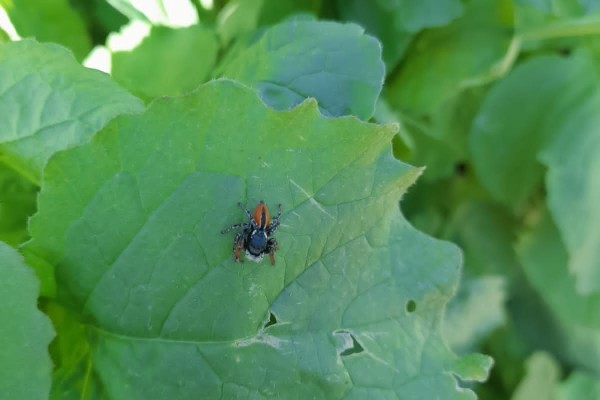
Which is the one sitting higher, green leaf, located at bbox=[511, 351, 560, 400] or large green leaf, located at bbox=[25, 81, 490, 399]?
large green leaf, located at bbox=[25, 81, 490, 399]

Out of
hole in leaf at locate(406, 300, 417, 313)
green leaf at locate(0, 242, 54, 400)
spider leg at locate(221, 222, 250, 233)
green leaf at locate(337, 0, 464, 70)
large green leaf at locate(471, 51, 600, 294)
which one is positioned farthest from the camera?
large green leaf at locate(471, 51, 600, 294)

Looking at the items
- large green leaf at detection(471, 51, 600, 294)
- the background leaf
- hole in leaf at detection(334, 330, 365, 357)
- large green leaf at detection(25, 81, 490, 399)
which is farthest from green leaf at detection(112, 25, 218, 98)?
large green leaf at detection(471, 51, 600, 294)

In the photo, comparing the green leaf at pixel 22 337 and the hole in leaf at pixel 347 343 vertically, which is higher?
the green leaf at pixel 22 337

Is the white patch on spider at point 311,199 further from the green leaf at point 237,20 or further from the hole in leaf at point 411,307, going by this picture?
the green leaf at point 237,20

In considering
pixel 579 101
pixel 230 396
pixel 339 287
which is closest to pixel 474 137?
pixel 579 101

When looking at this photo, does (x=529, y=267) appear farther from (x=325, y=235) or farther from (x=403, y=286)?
(x=325, y=235)

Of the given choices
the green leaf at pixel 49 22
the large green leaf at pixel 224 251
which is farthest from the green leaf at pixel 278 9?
the large green leaf at pixel 224 251

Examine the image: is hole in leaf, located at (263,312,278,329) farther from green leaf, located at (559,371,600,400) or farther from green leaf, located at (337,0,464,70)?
green leaf, located at (559,371,600,400)
